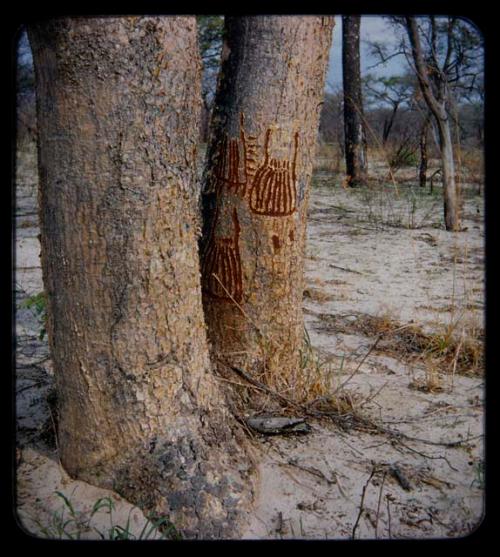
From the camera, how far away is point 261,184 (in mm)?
2332

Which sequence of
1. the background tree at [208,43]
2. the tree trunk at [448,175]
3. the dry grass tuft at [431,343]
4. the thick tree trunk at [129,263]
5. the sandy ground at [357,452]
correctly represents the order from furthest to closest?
the background tree at [208,43] → the tree trunk at [448,175] → the dry grass tuft at [431,343] → the sandy ground at [357,452] → the thick tree trunk at [129,263]

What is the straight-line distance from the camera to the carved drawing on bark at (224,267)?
237 cm

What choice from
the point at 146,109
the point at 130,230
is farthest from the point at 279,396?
the point at 146,109

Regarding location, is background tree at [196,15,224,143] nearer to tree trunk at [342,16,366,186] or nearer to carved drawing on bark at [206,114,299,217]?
tree trunk at [342,16,366,186]

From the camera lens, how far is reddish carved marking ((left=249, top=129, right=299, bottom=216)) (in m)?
2.32

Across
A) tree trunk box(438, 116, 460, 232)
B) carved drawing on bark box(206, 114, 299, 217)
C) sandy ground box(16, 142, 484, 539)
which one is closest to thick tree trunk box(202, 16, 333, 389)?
carved drawing on bark box(206, 114, 299, 217)

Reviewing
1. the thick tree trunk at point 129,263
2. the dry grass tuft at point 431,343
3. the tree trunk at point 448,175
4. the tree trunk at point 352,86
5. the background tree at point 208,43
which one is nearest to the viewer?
the thick tree trunk at point 129,263

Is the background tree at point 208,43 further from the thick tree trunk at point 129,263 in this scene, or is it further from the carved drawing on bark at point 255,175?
the thick tree trunk at point 129,263

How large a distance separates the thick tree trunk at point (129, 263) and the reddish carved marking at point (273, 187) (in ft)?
1.50

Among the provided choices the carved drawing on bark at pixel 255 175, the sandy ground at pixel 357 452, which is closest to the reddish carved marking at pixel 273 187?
the carved drawing on bark at pixel 255 175

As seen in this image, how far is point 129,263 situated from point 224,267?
2.12 ft

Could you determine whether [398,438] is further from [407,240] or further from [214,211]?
[407,240]

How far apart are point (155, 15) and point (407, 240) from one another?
14.1 feet

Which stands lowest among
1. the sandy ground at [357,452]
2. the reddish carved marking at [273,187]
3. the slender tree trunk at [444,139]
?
the sandy ground at [357,452]
